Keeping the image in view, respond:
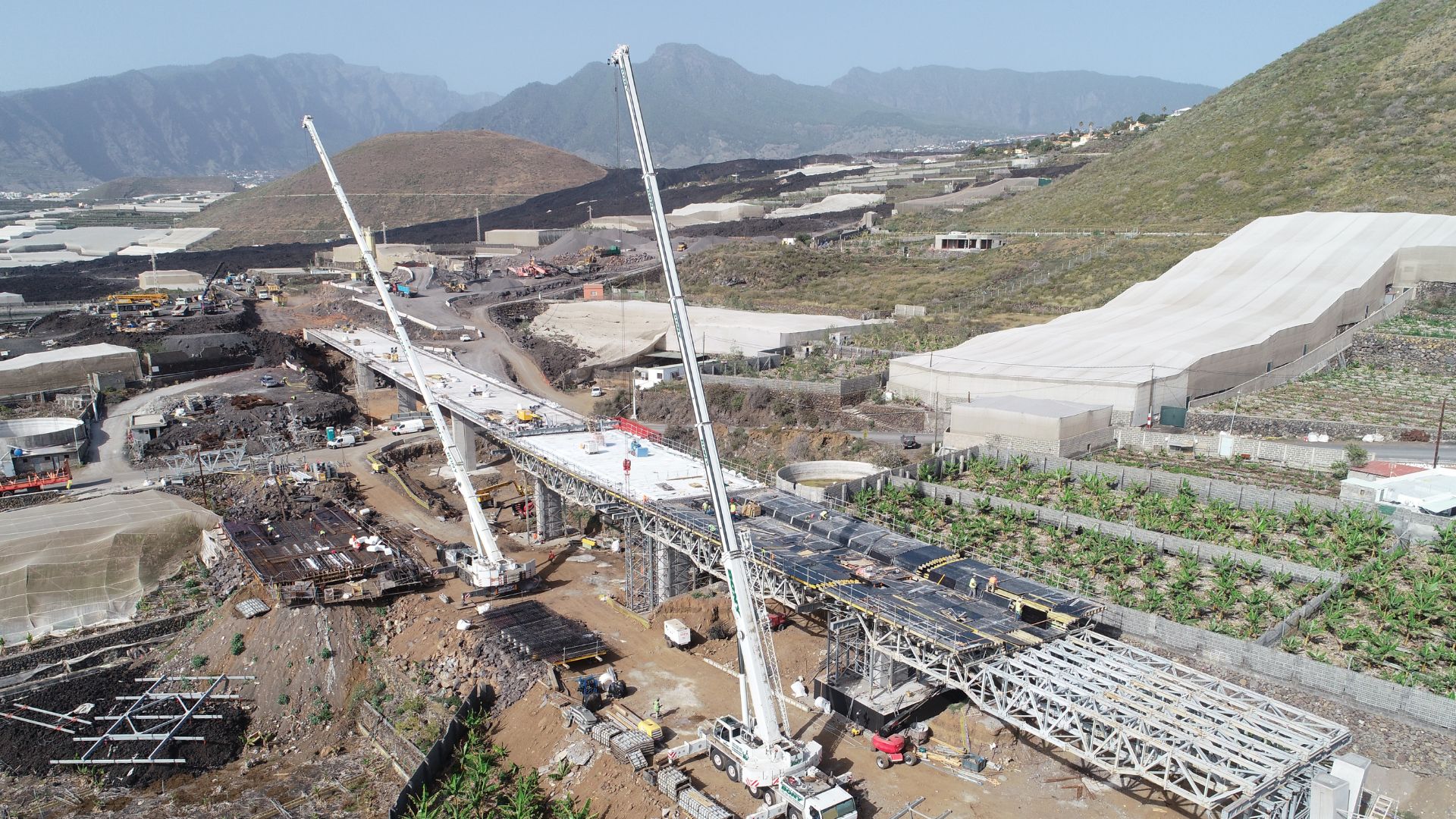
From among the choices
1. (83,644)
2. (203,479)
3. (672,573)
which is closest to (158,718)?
(83,644)

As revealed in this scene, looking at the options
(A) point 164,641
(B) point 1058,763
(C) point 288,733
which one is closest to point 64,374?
(A) point 164,641

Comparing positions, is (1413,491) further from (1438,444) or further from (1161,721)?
(1161,721)

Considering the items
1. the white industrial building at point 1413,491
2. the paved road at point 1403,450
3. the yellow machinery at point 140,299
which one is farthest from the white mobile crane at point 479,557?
the yellow machinery at point 140,299

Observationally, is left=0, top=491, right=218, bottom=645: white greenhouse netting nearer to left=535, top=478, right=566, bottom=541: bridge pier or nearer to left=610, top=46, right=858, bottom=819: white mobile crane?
left=535, top=478, right=566, bottom=541: bridge pier

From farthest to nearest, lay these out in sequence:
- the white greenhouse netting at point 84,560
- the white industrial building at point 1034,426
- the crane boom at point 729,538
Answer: the white industrial building at point 1034,426 < the white greenhouse netting at point 84,560 < the crane boom at point 729,538

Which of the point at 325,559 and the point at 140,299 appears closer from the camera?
the point at 325,559

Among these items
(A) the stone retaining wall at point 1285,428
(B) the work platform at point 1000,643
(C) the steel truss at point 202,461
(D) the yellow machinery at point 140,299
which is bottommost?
(C) the steel truss at point 202,461

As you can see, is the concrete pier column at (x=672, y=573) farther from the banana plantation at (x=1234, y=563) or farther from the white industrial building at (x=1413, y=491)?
the white industrial building at (x=1413, y=491)

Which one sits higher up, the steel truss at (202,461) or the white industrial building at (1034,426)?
the white industrial building at (1034,426)
